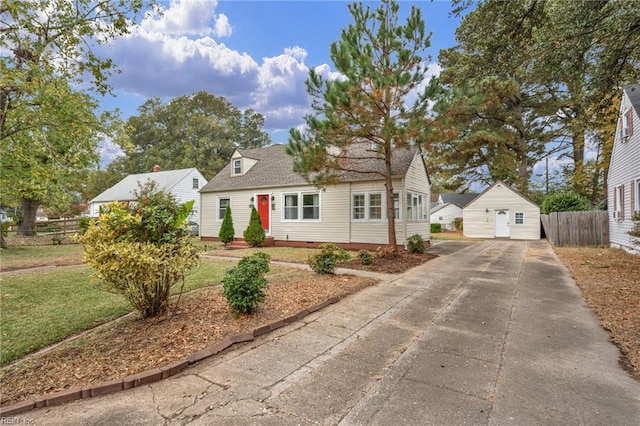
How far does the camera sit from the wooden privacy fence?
14.4m

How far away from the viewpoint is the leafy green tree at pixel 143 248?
393cm

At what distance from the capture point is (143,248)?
401 cm

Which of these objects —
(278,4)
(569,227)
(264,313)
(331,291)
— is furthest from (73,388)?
(569,227)

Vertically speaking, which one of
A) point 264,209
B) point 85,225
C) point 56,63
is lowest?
point 85,225

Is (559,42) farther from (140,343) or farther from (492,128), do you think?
(492,128)

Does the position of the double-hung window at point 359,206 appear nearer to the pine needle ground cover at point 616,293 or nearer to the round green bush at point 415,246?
the round green bush at point 415,246

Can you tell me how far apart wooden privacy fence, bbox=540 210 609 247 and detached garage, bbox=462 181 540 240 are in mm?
5658

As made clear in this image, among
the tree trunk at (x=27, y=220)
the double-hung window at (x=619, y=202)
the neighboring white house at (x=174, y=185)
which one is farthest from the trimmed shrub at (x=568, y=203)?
the tree trunk at (x=27, y=220)

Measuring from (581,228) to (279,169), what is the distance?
15.0 m

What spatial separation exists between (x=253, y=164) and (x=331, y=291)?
13.1 meters

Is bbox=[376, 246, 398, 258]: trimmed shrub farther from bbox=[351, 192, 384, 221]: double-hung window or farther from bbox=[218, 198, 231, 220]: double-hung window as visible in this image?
bbox=[218, 198, 231, 220]: double-hung window

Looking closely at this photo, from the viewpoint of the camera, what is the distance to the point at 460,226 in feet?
104

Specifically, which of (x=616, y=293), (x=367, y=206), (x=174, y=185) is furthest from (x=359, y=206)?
(x=174, y=185)

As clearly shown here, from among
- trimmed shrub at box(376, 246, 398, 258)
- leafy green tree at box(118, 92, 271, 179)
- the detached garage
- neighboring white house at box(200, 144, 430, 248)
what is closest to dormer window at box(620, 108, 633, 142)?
neighboring white house at box(200, 144, 430, 248)
